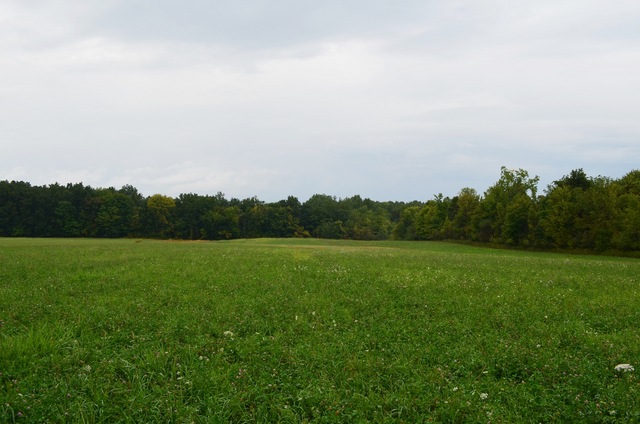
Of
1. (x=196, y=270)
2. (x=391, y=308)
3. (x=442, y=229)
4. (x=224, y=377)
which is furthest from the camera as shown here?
(x=442, y=229)

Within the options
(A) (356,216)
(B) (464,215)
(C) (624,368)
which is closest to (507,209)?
(B) (464,215)

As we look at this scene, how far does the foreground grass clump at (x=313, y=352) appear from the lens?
6277 millimetres

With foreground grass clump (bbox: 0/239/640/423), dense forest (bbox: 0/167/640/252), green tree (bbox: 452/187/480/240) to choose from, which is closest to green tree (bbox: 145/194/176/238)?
dense forest (bbox: 0/167/640/252)

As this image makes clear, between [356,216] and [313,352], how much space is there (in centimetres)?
13223

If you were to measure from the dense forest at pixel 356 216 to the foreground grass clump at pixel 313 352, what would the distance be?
44191 mm

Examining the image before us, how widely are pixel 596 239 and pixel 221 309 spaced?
5221 centimetres

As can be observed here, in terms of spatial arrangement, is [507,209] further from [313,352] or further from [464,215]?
[313,352]

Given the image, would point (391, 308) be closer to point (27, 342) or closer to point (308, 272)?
point (308, 272)

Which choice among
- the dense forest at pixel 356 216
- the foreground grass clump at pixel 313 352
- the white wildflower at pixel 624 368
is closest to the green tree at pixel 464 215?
the dense forest at pixel 356 216

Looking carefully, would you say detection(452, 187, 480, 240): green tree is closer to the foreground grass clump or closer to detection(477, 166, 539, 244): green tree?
detection(477, 166, 539, 244): green tree

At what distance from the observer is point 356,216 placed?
459 feet

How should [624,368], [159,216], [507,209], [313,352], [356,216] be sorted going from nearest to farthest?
[624,368], [313,352], [507,209], [159,216], [356,216]

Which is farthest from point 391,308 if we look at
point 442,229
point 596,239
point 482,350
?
point 442,229

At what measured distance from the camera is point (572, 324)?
32.9ft
